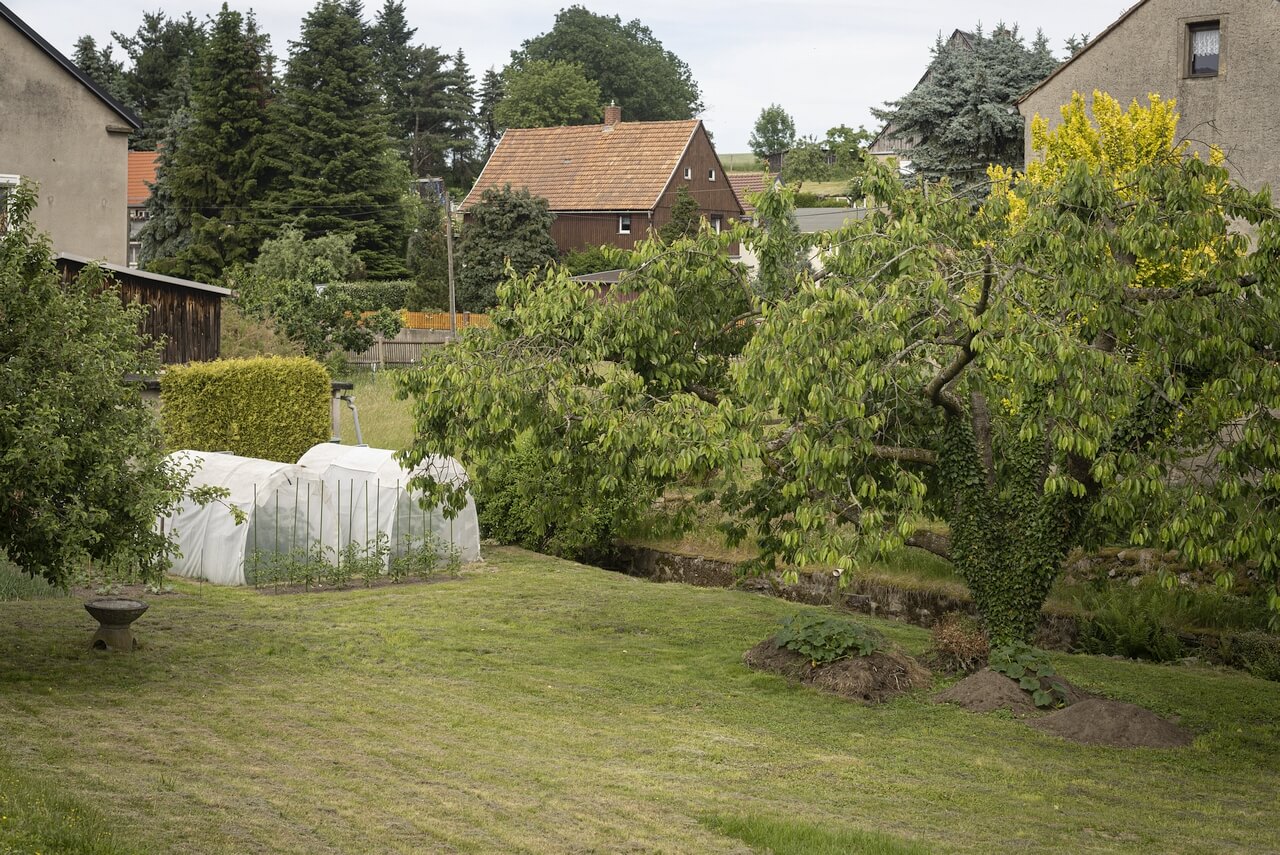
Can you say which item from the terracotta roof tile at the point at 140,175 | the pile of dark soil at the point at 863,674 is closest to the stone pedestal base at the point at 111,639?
the pile of dark soil at the point at 863,674

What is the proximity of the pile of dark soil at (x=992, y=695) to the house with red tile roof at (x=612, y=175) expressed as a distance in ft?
155

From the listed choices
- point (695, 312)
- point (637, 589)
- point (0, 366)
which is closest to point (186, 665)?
point (0, 366)

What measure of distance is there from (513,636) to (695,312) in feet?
15.6

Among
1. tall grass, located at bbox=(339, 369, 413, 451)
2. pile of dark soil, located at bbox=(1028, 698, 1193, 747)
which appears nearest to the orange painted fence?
tall grass, located at bbox=(339, 369, 413, 451)

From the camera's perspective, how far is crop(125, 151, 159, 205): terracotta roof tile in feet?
228

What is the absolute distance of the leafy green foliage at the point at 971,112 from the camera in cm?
3331

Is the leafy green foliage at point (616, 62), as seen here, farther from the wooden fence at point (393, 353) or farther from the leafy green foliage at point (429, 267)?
the wooden fence at point (393, 353)

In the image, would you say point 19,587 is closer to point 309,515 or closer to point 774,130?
point 309,515

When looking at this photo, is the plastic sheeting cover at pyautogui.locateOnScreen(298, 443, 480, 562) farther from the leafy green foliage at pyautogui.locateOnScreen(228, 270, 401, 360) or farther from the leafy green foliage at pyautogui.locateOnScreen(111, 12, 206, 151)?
the leafy green foliage at pyautogui.locateOnScreen(111, 12, 206, 151)

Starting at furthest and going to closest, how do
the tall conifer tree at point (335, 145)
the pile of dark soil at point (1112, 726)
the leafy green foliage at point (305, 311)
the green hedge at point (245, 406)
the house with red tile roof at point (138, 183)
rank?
the house with red tile roof at point (138, 183), the tall conifer tree at point (335, 145), the leafy green foliage at point (305, 311), the green hedge at point (245, 406), the pile of dark soil at point (1112, 726)

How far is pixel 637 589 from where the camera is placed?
20.4 metres

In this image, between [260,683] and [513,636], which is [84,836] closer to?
[260,683]

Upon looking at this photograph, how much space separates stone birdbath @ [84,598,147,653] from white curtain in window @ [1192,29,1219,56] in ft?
66.1

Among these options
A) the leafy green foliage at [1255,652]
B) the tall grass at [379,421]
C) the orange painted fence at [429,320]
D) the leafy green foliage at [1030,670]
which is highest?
the orange painted fence at [429,320]
